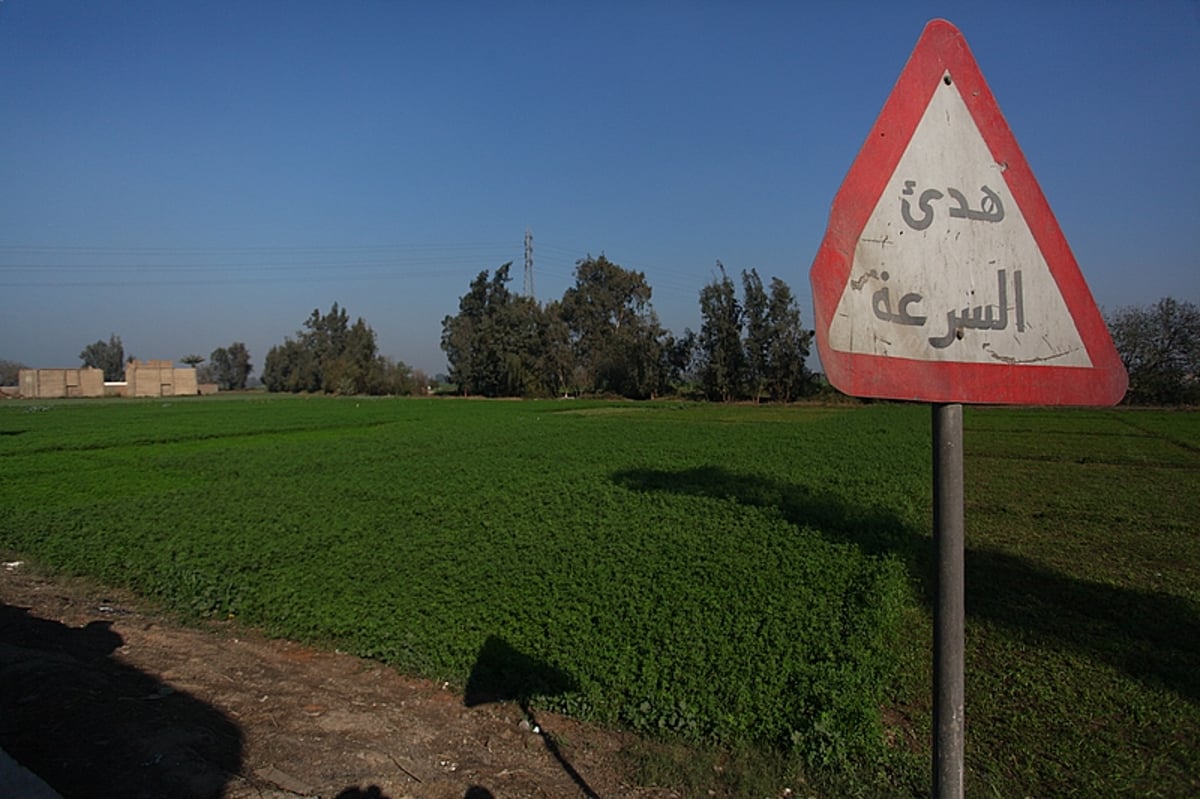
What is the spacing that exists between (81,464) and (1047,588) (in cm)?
2136

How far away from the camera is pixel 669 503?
11.0 m

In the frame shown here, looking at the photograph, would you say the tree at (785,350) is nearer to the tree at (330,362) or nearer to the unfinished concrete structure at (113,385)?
the tree at (330,362)

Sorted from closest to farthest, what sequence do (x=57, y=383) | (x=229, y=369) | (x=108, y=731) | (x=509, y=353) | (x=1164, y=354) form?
(x=108, y=731), (x=1164, y=354), (x=509, y=353), (x=57, y=383), (x=229, y=369)

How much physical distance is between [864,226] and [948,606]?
852 millimetres

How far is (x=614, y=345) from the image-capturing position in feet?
227

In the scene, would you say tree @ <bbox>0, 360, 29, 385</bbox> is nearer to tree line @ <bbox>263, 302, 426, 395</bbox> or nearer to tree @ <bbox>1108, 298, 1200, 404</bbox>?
tree line @ <bbox>263, 302, 426, 395</bbox>

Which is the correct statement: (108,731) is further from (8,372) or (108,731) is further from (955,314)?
(8,372)

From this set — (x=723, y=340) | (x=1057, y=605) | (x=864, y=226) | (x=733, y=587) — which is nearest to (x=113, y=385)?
(x=723, y=340)

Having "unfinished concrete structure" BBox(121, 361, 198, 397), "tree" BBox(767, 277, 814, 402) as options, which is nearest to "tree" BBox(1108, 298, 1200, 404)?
"tree" BBox(767, 277, 814, 402)

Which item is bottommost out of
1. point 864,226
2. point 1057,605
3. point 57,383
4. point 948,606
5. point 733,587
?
point 1057,605

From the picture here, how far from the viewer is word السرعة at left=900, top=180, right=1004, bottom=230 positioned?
161 centimetres

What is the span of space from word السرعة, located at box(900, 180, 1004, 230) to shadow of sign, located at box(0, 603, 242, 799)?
3459 mm

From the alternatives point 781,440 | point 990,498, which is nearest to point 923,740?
point 990,498

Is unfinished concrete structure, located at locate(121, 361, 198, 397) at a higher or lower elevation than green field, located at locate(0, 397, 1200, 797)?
higher
